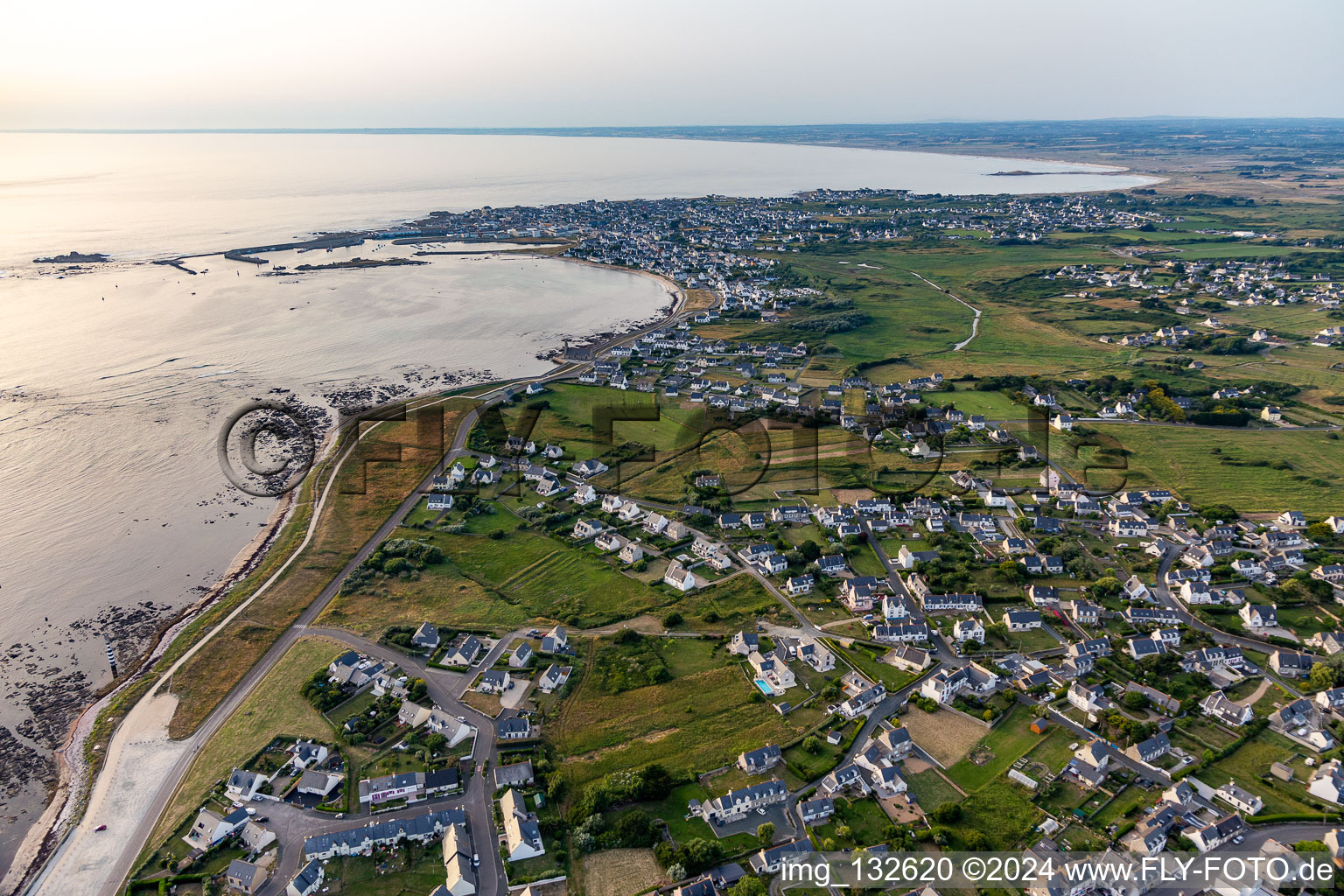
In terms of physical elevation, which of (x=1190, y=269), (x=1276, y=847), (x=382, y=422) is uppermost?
(x=1190, y=269)

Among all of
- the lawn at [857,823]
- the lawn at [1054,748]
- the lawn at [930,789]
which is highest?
the lawn at [1054,748]

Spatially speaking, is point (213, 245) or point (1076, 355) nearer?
point (1076, 355)

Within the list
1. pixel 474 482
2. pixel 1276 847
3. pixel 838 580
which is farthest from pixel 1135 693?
pixel 474 482

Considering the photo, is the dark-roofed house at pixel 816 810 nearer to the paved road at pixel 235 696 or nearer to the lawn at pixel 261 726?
the lawn at pixel 261 726

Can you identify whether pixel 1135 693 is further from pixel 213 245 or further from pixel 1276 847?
pixel 213 245

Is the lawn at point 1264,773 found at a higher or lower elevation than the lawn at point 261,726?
lower

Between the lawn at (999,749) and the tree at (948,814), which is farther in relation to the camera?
the lawn at (999,749)

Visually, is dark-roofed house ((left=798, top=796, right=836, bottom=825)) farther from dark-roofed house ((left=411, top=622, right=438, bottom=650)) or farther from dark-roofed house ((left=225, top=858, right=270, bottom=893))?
dark-roofed house ((left=411, top=622, right=438, bottom=650))

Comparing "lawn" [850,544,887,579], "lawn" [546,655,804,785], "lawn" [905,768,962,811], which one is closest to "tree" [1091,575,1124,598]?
"lawn" [850,544,887,579]

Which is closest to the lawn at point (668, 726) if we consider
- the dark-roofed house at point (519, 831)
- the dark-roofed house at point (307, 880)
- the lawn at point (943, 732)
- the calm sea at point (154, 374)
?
the dark-roofed house at point (519, 831)
